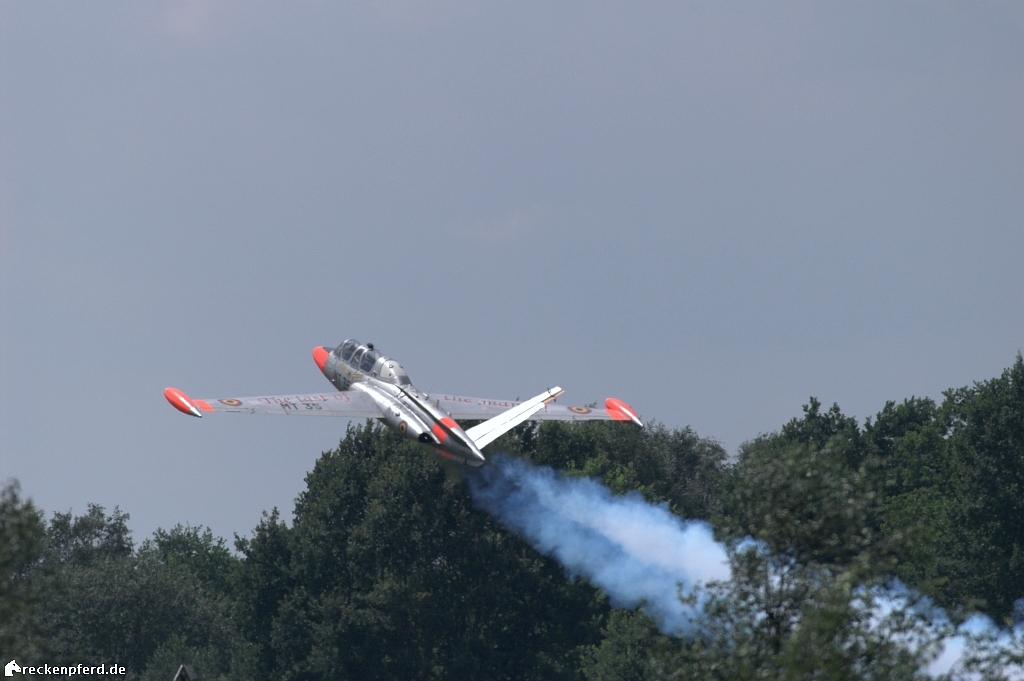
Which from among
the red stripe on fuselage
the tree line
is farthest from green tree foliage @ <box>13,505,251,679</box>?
the red stripe on fuselage

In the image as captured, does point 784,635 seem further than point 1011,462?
No

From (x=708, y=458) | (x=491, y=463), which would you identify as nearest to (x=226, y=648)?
(x=491, y=463)

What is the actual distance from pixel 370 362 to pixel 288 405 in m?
4.29

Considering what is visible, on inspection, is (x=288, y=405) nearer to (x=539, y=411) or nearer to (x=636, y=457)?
(x=539, y=411)

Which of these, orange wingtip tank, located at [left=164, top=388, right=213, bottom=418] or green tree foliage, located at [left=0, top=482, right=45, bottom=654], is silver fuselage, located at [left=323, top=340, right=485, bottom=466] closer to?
orange wingtip tank, located at [left=164, top=388, right=213, bottom=418]

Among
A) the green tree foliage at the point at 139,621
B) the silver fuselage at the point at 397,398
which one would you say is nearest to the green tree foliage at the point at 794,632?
the silver fuselage at the point at 397,398

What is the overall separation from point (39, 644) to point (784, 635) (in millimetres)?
15113

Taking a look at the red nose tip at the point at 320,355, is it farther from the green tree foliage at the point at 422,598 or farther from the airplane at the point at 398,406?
the green tree foliage at the point at 422,598

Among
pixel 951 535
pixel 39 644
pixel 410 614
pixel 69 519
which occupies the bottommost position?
pixel 39 644

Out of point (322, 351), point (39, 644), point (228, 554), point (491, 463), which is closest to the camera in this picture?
point (39, 644)

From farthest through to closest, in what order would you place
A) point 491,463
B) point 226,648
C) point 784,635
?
point 226,648 < point 491,463 < point 784,635

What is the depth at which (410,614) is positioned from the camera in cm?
8325

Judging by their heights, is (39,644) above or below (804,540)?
below

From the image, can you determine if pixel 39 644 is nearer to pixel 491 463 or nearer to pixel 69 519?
pixel 491 463
